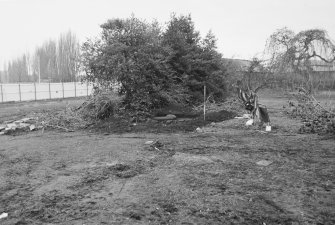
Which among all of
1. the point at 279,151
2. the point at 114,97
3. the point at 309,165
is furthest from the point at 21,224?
the point at 114,97

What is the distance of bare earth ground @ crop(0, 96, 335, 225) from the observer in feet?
11.6

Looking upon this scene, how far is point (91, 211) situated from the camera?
368 centimetres

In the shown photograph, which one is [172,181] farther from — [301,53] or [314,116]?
[301,53]

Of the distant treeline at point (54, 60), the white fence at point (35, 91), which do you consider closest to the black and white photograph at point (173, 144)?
the white fence at point (35, 91)

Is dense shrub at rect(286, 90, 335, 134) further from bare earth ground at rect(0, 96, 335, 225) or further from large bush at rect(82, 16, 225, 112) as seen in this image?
large bush at rect(82, 16, 225, 112)

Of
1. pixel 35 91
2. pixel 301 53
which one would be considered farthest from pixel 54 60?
pixel 301 53

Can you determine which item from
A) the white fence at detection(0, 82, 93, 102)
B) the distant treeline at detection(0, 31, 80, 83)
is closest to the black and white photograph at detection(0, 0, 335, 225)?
the white fence at detection(0, 82, 93, 102)

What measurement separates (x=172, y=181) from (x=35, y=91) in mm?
28907

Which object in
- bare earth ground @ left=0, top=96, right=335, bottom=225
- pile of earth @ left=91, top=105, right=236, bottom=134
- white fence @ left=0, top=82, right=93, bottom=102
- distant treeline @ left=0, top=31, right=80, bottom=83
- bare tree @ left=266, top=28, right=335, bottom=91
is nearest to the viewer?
bare earth ground @ left=0, top=96, right=335, bottom=225

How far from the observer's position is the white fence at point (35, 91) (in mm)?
29312

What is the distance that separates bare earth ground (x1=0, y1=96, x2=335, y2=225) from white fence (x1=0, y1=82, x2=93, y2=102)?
2050 cm

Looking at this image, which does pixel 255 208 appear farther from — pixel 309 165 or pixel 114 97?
pixel 114 97

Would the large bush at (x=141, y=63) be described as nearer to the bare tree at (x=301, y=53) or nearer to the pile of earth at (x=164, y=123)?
the pile of earth at (x=164, y=123)

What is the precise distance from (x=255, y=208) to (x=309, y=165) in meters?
2.38
